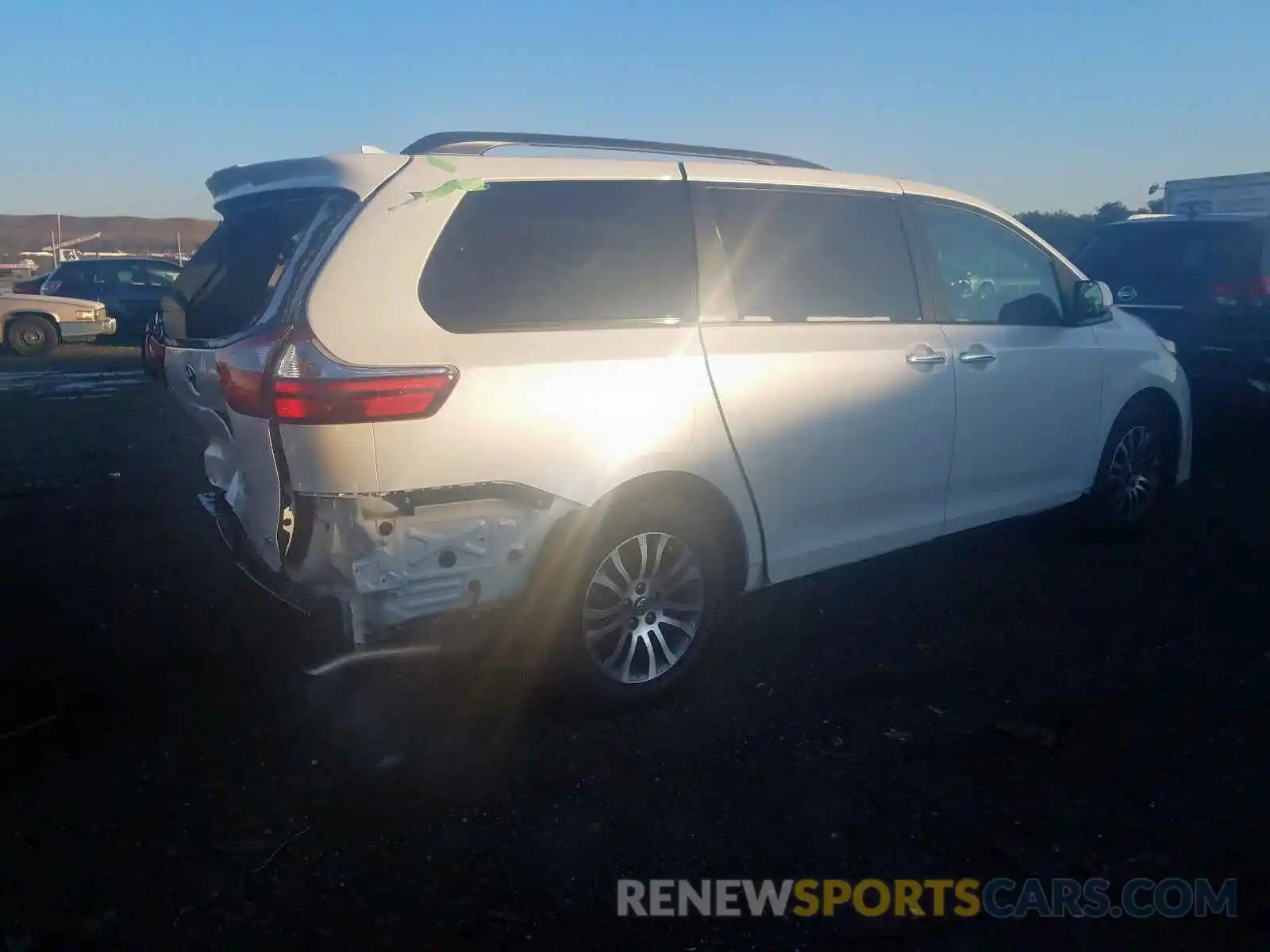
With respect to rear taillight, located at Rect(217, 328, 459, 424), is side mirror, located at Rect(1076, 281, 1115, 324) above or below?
above

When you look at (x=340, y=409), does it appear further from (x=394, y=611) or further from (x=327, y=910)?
(x=327, y=910)

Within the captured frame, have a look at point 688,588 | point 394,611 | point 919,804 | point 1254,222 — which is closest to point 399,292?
point 394,611

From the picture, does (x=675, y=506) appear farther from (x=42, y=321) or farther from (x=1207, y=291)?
(x=42, y=321)

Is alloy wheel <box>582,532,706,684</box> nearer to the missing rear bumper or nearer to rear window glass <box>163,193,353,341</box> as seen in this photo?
the missing rear bumper

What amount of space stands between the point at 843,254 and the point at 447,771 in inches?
101

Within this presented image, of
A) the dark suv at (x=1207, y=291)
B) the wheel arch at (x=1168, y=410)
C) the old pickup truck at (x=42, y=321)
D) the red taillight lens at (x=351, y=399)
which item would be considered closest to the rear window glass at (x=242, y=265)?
the red taillight lens at (x=351, y=399)

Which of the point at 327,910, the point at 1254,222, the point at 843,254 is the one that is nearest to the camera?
the point at 327,910

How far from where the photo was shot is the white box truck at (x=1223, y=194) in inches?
558

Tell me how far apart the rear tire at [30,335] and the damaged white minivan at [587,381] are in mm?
15953

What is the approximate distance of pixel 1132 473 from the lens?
580 centimetres

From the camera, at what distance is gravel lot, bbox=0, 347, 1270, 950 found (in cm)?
274

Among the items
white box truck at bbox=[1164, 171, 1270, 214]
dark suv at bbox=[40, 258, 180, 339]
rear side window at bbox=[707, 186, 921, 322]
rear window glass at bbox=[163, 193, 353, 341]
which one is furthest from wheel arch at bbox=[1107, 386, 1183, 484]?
dark suv at bbox=[40, 258, 180, 339]

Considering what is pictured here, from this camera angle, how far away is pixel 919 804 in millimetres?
3230

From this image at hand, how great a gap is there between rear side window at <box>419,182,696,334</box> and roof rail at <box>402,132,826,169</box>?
25 centimetres
